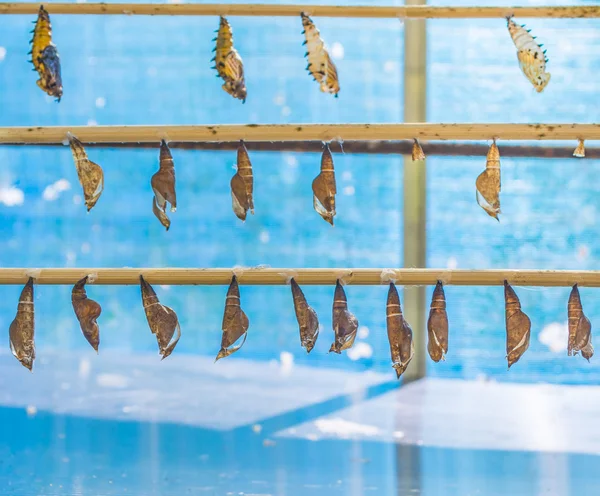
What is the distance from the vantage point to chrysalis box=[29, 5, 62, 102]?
2.14 metres

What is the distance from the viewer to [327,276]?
1929 millimetres

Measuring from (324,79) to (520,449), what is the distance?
1.63 m

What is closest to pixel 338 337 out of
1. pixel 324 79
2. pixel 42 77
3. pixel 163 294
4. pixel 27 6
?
pixel 324 79

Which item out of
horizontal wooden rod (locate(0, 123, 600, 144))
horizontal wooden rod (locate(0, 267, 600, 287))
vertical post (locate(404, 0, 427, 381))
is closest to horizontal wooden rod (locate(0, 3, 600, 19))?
horizontal wooden rod (locate(0, 123, 600, 144))

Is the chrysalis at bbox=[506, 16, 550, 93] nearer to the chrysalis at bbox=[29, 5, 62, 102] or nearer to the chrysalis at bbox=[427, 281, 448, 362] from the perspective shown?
the chrysalis at bbox=[427, 281, 448, 362]

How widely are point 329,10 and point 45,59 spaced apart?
0.84 m

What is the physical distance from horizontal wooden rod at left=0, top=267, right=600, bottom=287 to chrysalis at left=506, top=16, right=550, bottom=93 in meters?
0.60

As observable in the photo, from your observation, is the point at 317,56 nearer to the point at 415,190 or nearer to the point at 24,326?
the point at 24,326

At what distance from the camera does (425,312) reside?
339 centimetres

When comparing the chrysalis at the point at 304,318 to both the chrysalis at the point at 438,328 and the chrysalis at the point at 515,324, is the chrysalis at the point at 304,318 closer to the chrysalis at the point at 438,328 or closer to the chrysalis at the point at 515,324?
the chrysalis at the point at 438,328

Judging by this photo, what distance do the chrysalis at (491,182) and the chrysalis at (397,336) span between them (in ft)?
1.16

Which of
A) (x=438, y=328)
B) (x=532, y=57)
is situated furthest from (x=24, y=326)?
(x=532, y=57)

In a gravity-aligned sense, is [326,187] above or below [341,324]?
above

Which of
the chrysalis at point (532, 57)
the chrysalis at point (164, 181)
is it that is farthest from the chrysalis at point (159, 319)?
the chrysalis at point (532, 57)
